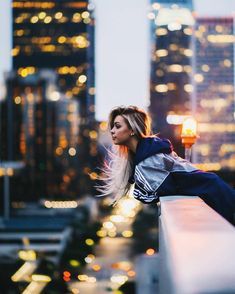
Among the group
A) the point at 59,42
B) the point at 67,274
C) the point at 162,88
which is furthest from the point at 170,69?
→ the point at 67,274

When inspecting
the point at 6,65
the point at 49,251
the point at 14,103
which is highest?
the point at 6,65

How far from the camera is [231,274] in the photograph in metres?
0.77

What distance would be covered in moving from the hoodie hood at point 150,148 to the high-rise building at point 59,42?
56.0 metres

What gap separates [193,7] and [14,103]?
20193 mm

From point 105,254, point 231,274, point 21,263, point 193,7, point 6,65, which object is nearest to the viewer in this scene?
point 231,274

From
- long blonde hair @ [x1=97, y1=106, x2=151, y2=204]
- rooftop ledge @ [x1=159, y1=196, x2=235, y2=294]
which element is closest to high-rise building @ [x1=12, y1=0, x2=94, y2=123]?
long blonde hair @ [x1=97, y1=106, x2=151, y2=204]

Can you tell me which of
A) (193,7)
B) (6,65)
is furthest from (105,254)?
(6,65)

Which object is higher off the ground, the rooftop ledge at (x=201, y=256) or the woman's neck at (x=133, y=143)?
the woman's neck at (x=133, y=143)

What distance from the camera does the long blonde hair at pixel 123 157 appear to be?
2195 millimetres

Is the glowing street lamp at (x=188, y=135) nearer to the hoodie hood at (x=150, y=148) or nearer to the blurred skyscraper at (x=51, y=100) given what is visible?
the hoodie hood at (x=150, y=148)

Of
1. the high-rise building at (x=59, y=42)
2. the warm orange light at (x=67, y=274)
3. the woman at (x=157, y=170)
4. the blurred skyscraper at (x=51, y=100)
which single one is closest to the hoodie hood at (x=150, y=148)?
the woman at (x=157, y=170)

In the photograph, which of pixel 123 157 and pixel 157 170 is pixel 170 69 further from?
pixel 157 170

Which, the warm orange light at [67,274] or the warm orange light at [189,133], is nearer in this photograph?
the warm orange light at [189,133]

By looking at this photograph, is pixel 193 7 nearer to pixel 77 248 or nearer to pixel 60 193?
pixel 77 248
